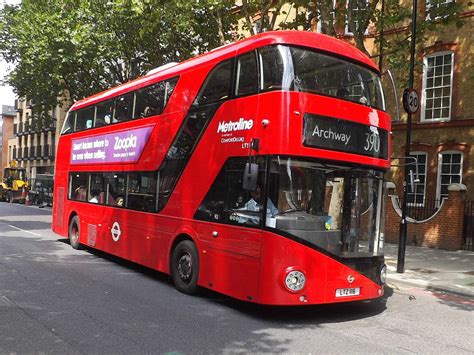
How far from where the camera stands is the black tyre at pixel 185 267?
7.58m

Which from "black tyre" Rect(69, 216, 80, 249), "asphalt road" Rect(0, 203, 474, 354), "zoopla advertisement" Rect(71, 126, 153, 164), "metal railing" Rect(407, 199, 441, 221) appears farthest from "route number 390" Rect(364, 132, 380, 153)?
"metal railing" Rect(407, 199, 441, 221)

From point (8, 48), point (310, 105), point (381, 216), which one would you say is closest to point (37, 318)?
point (310, 105)

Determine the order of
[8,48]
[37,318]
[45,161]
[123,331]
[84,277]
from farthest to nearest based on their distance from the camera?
[45,161]
[8,48]
[84,277]
[37,318]
[123,331]

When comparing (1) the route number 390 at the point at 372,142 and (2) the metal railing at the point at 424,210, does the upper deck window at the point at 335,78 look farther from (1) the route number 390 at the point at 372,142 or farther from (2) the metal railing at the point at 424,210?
(2) the metal railing at the point at 424,210

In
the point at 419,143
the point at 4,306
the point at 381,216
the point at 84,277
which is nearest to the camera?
the point at 4,306

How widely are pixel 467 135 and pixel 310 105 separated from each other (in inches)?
538

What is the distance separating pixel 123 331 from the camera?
5.59 m

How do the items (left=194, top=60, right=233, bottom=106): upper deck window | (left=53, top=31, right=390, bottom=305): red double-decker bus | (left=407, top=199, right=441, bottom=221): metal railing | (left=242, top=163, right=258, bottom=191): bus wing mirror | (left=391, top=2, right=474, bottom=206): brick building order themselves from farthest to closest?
(left=391, top=2, right=474, bottom=206): brick building → (left=407, top=199, right=441, bottom=221): metal railing → (left=194, top=60, right=233, bottom=106): upper deck window → (left=53, top=31, right=390, bottom=305): red double-decker bus → (left=242, top=163, right=258, bottom=191): bus wing mirror

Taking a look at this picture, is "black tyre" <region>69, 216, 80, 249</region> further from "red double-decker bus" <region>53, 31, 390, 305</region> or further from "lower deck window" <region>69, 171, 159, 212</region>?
"red double-decker bus" <region>53, 31, 390, 305</region>

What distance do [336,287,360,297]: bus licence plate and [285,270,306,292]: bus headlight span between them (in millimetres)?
612

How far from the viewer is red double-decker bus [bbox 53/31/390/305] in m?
6.14

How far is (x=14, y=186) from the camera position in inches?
1673

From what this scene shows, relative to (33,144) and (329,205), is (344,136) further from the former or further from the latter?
(33,144)

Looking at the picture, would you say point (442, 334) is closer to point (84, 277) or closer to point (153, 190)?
point (153, 190)
